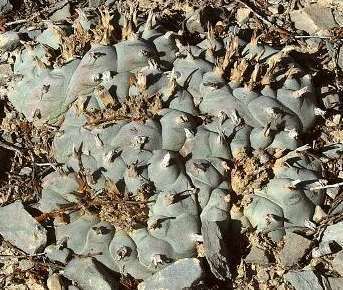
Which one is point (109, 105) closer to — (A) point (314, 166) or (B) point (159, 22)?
(B) point (159, 22)

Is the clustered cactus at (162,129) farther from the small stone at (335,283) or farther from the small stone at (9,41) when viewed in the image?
the small stone at (335,283)

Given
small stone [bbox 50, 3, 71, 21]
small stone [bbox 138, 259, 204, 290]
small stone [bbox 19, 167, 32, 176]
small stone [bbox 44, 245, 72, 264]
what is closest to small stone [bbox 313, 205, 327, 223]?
small stone [bbox 138, 259, 204, 290]

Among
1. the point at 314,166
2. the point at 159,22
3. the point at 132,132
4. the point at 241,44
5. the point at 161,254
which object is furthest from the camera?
the point at 159,22

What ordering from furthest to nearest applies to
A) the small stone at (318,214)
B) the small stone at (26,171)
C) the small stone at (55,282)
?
the small stone at (26,171), the small stone at (318,214), the small stone at (55,282)

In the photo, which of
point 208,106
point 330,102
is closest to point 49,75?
point 208,106

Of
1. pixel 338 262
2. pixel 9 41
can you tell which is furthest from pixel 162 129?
pixel 9 41

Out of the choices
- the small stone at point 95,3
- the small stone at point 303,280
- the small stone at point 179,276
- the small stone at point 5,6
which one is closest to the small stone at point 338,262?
the small stone at point 303,280
